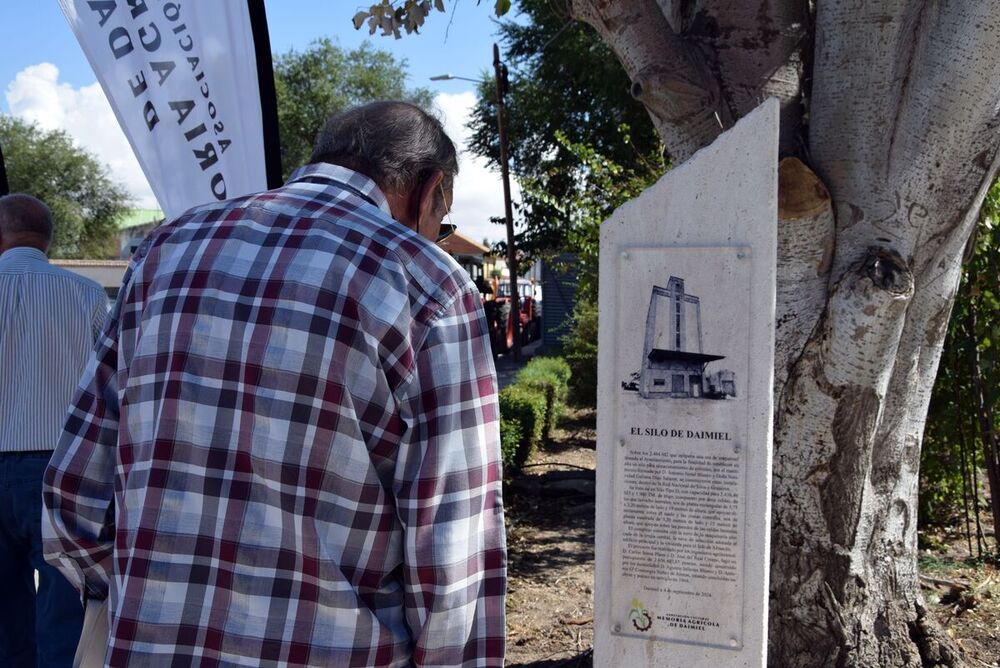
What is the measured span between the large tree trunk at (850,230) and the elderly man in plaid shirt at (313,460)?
1918 millimetres

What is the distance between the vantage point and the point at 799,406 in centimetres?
343

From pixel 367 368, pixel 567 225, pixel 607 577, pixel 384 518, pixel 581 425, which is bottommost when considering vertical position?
pixel 581 425

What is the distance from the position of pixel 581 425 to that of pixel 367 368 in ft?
38.8

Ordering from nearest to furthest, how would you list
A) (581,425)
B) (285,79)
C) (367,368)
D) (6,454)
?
(367,368)
(6,454)
(581,425)
(285,79)

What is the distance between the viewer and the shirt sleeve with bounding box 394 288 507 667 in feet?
5.45

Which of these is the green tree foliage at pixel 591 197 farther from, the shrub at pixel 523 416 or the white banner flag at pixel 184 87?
the white banner flag at pixel 184 87

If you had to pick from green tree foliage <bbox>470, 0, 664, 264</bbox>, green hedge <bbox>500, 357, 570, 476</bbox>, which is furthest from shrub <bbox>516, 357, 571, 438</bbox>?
green tree foliage <bbox>470, 0, 664, 264</bbox>

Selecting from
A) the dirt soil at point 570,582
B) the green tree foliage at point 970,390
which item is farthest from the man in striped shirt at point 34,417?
the green tree foliage at point 970,390

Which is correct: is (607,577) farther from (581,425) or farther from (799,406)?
(581,425)

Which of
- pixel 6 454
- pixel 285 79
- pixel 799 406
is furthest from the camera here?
pixel 285 79

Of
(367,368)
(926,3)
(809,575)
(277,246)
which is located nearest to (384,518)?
(367,368)

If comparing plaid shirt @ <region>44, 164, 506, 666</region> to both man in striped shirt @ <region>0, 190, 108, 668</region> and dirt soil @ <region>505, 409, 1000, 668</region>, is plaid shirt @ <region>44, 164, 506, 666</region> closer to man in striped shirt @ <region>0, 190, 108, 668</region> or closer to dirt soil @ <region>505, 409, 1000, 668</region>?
man in striped shirt @ <region>0, 190, 108, 668</region>

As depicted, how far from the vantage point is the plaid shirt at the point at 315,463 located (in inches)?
66.0

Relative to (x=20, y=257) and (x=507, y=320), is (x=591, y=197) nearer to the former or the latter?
(x=20, y=257)
